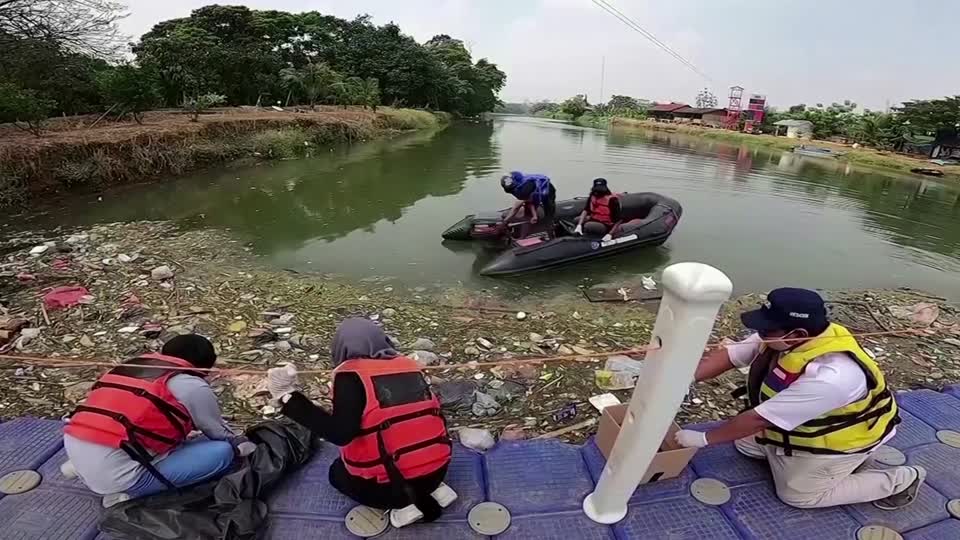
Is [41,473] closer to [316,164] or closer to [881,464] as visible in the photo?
[881,464]

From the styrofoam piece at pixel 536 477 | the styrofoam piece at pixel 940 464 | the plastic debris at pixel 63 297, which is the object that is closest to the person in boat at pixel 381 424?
the styrofoam piece at pixel 536 477

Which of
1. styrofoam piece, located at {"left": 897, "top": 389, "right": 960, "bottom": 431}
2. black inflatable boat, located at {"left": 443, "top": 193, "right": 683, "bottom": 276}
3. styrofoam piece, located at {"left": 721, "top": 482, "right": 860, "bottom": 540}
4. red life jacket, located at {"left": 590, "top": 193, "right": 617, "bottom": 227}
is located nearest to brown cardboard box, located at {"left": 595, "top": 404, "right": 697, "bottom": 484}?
styrofoam piece, located at {"left": 721, "top": 482, "right": 860, "bottom": 540}

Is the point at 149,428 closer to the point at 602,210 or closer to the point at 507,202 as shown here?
the point at 602,210

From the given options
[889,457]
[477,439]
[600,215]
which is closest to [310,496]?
[477,439]

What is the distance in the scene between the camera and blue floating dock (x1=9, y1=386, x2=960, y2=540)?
88.0 inches

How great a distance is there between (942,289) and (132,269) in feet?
37.7

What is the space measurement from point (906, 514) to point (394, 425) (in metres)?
2.44

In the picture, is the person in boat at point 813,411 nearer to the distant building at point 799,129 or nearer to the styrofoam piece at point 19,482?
the styrofoam piece at point 19,482

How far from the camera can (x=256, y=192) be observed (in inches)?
448

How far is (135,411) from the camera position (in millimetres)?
2025

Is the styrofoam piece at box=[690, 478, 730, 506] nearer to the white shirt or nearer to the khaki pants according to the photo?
the khaki pants

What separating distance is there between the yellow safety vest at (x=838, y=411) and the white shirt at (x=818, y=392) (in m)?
0.04

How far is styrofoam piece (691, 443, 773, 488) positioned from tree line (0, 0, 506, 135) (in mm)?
13066

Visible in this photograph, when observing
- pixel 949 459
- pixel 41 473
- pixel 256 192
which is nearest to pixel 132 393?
pixel 41 473
